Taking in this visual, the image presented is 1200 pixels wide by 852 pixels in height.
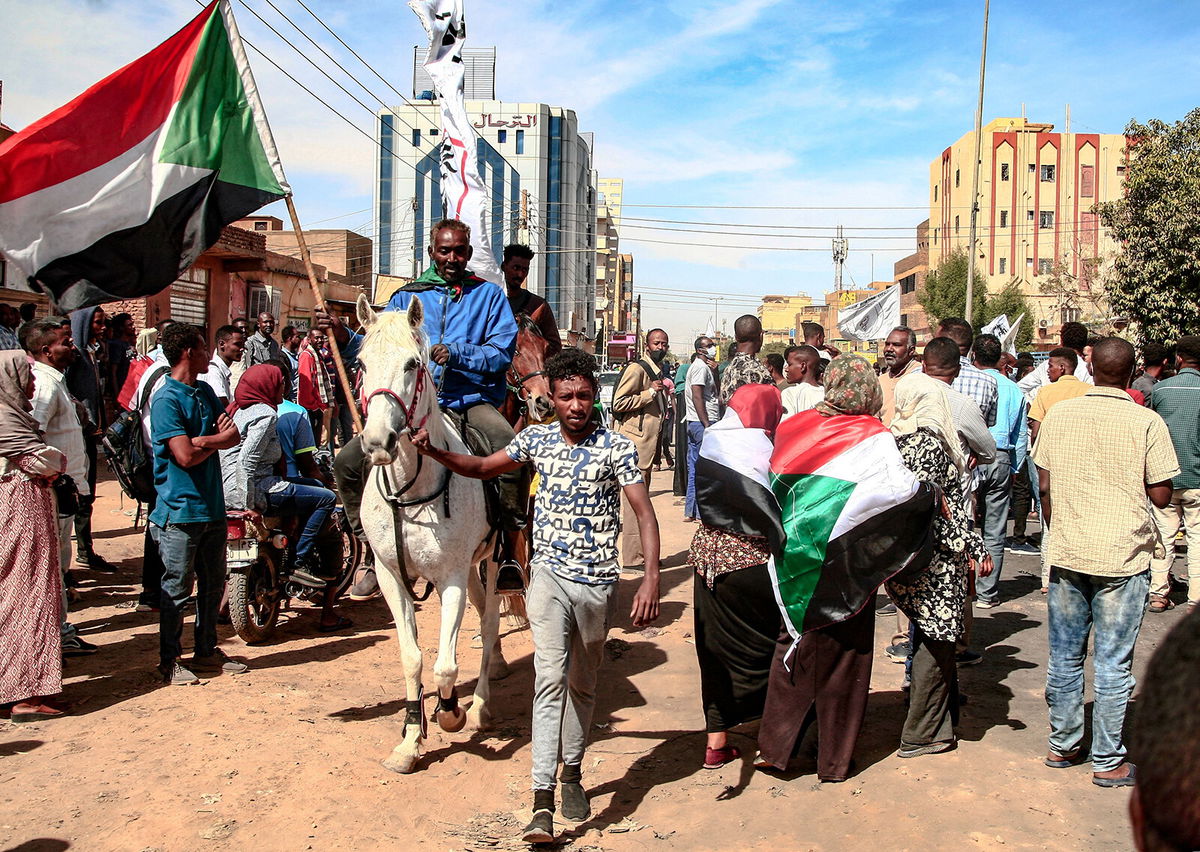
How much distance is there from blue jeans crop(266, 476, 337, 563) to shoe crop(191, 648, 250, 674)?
4.00 ft

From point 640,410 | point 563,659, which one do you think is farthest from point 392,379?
point 640,410

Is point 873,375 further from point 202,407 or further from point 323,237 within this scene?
point 323,237

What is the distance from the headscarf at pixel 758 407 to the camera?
5230 mm

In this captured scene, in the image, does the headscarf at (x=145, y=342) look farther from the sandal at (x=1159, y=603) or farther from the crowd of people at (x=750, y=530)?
the sandal at (x=1159, y=603)

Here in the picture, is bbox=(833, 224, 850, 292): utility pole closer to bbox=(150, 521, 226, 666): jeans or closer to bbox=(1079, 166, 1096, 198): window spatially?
bbox=(1079, 166, 1096, 198): window

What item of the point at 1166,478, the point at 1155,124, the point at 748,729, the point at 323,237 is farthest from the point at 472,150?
the point at 323,237

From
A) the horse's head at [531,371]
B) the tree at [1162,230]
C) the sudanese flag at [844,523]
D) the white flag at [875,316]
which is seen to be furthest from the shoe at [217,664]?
the tree at [1162,230]

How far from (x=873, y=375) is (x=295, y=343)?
1323 cm

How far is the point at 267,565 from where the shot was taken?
7367 millimetres

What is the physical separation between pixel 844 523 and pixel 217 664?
14.5 feet

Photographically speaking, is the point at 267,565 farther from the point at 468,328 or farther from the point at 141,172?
the point at 141,172

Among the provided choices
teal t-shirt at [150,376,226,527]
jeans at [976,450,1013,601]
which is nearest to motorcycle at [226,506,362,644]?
teal t-shirt at [150,376,226,527]

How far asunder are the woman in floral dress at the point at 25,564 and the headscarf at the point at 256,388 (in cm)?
172

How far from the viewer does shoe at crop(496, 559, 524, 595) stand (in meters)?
6.05
